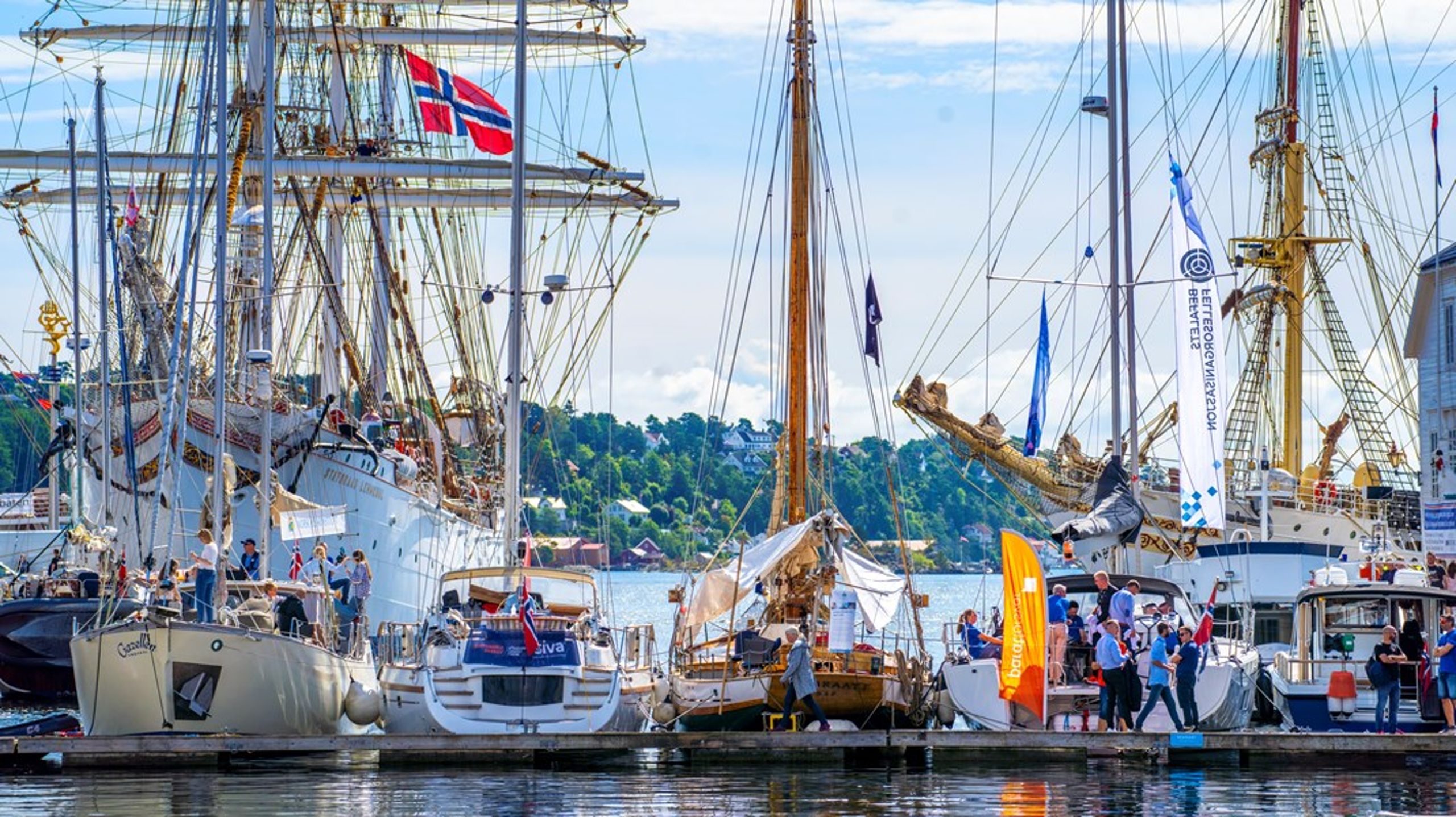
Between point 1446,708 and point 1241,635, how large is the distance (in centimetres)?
1121

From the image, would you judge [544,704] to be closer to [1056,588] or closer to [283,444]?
[1056,588]

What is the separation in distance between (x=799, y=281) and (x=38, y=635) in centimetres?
1652

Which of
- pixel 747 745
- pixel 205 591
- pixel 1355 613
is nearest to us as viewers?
pixel 747 745

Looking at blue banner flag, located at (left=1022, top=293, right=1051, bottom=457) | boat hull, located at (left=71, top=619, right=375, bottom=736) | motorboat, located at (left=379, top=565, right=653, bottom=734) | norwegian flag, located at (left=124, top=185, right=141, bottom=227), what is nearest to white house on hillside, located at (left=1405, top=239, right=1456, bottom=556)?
blue banner flag, located at (left=1022, top=293, right=1051, bottom=457)

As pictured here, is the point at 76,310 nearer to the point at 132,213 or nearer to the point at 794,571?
the point at 132,213

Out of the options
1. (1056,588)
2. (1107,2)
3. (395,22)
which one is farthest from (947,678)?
(395,22)

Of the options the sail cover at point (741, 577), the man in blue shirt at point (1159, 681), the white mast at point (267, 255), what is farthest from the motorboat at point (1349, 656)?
the white mast at point (267, 255)

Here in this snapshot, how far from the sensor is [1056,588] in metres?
32.8

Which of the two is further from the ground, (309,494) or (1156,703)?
(309,494)

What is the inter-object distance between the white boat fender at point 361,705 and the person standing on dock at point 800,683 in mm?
6599

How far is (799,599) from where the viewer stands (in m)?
37.1

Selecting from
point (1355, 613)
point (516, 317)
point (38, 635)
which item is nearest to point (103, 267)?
point (38, 635)

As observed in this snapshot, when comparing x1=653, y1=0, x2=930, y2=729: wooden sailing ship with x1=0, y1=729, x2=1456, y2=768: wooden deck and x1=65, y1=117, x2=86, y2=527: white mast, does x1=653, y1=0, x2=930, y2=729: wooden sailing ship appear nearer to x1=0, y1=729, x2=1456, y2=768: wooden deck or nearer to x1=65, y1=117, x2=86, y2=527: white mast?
x1=0, y1=729, x2=1456, y2=768: wooden deck

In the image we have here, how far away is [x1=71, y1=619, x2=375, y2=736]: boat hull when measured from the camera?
3150 centimetres
